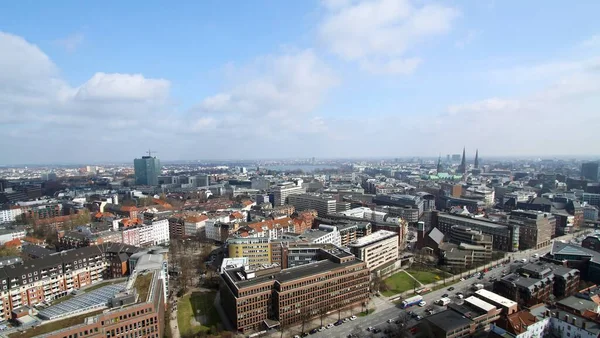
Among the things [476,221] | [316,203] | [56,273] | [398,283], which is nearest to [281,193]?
[316,203]

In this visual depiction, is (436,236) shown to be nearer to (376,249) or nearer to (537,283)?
(376,249)

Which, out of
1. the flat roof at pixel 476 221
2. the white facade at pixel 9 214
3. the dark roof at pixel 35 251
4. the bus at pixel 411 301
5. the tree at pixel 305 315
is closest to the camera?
the tree at pixel 305 315

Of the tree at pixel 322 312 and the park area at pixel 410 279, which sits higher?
the tree at pixel 322 312

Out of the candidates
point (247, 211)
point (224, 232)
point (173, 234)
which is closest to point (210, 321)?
point (224, 232)

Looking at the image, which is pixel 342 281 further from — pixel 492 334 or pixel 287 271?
pixel 492 334

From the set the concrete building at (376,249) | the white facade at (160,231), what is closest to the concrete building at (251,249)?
the concrete building at (376,249)

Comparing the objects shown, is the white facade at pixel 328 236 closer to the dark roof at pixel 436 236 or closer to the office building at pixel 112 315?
the dark roof at pixel 436 236

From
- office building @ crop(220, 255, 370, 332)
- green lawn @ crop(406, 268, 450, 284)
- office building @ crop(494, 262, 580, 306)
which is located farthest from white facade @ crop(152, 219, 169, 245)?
office building @ crop(494, 262, 580, 306)

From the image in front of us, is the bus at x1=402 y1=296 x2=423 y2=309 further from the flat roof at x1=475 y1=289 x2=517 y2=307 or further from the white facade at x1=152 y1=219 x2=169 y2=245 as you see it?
the white facade at x1=152 y1=219 x2=169 y2=245
